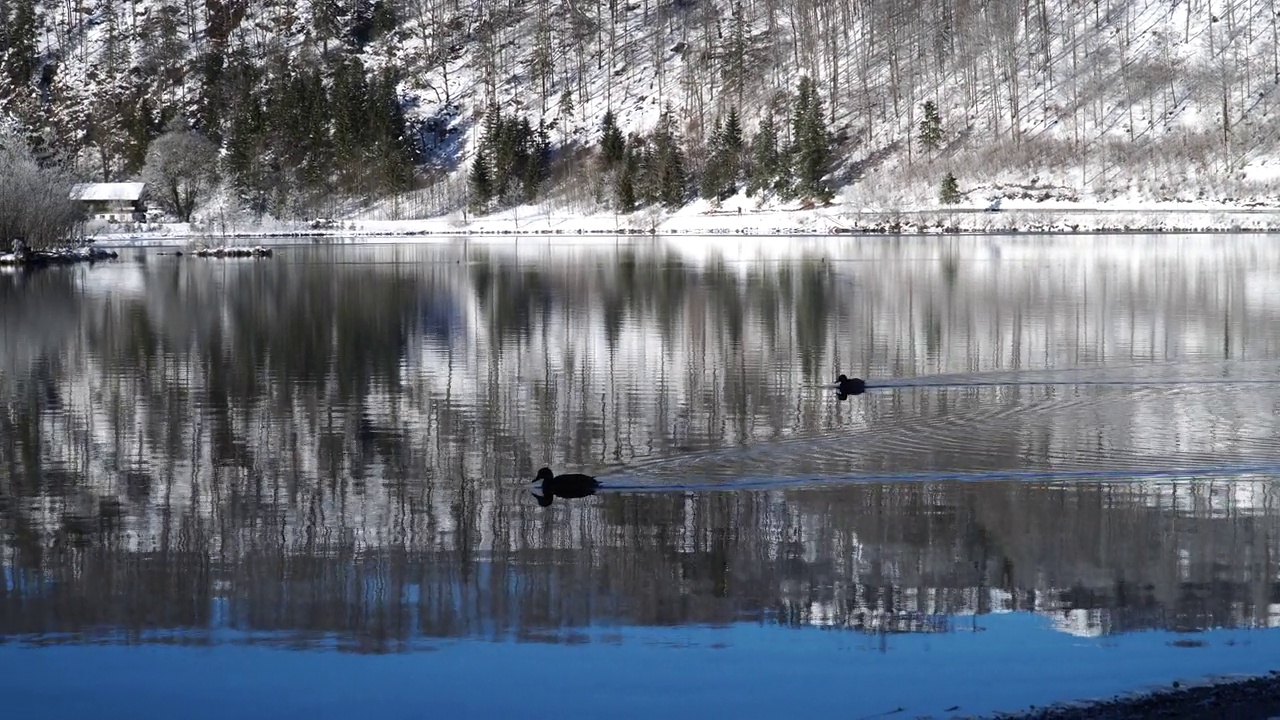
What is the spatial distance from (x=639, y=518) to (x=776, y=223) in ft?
291

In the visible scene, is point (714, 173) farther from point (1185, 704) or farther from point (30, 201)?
point (1185, 704)

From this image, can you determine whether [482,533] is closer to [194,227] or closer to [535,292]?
[535,292]

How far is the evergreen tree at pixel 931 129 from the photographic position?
352 feet

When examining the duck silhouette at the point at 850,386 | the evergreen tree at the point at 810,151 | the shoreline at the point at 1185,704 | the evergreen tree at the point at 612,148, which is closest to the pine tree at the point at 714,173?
the evergreen tree at the point at 810,151

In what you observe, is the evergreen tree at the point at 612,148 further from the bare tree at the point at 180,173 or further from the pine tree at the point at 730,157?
the bare tree at the point at 180,173

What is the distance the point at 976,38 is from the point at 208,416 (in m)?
110

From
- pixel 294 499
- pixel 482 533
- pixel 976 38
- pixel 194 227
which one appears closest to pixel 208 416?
pixel 294 499

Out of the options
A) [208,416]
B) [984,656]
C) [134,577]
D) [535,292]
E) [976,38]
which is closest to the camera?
[984,656]

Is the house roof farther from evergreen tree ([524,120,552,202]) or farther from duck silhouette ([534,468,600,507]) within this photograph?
duck silhouette ([534,468,600,507])

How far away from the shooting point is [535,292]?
43.4 metres

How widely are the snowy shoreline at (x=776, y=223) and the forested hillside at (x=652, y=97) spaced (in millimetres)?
2521

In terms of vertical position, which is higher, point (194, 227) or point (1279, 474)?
point (194, 227)

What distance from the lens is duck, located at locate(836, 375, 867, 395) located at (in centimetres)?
2208

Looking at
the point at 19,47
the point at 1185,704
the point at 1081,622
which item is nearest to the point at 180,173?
the point at 19,47
